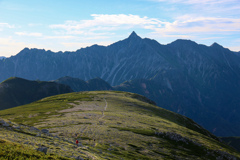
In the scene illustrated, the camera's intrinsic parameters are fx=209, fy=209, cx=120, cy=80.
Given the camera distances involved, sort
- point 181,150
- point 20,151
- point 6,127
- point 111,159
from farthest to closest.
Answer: point 181,150
point 6,127
point 111,159
point 20,151

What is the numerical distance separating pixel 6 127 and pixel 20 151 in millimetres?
22468

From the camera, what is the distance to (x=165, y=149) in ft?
217

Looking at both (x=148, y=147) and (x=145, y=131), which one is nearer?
(x=148, y=147)

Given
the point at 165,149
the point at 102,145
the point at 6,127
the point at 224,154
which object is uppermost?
the point at 6,127

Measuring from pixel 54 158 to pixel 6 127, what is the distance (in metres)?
24.3

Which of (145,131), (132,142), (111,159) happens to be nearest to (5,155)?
(111,159)

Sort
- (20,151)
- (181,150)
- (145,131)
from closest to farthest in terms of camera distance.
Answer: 1. (20,151)
2. (181,150)
3. (145,131)

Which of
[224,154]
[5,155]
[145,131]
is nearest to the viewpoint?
[5,155]

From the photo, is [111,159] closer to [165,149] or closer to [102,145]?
[102,145]

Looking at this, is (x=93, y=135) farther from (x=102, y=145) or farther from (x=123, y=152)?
(x=123, y=152)

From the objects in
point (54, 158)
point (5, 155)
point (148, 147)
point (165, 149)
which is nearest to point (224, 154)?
point (165, 149)

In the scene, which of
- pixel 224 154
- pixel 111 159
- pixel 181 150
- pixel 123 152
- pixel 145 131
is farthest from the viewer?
pixel 224 154

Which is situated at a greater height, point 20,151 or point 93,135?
point 20,151

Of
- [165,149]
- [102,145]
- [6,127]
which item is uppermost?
[6,127]
